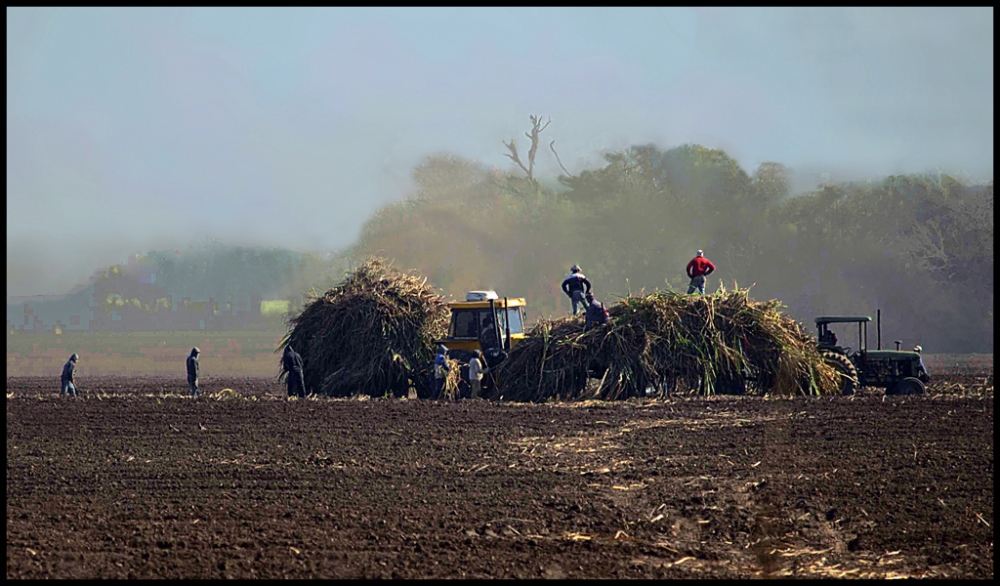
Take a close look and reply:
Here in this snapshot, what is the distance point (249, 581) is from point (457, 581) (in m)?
1.76

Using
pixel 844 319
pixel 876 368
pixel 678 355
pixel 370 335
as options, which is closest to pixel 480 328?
pixel 370 335

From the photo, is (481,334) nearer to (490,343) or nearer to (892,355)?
(490,343)

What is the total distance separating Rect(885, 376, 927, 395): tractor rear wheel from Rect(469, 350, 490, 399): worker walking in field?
898cm

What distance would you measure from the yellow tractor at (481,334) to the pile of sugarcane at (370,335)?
2.60 feet

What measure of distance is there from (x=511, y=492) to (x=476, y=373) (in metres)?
11.8

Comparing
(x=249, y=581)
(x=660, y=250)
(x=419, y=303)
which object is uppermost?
(x=660, y=250)

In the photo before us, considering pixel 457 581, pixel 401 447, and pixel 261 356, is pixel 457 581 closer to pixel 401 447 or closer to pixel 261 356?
pixel 401 447

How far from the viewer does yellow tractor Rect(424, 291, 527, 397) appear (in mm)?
25531

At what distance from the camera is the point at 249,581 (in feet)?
30.8

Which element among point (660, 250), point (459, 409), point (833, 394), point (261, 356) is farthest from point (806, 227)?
point (459, 409)

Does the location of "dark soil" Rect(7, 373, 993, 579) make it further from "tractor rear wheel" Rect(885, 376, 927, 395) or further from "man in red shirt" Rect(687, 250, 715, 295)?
"man in red shirt" Rect(687, 250, 715, 295)

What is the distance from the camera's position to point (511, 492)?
1334cm

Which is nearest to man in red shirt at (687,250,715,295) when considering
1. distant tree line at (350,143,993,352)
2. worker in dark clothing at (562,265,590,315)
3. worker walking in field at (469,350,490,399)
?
worker in dark clothing at (562,265,590,315)

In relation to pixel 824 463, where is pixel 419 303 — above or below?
above
